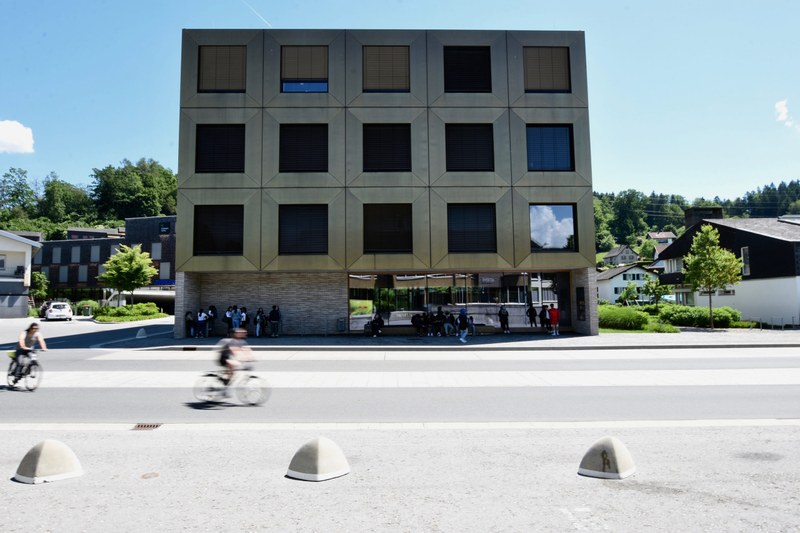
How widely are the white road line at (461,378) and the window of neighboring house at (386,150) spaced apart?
Answer: 50.2ft

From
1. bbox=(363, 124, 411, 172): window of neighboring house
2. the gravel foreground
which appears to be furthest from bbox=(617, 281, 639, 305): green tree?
the gravel foreground

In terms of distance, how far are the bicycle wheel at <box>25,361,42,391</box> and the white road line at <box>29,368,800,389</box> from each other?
283 millimetres

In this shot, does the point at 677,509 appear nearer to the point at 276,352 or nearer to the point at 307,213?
the point at 276,352

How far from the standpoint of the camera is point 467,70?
28.1 meters

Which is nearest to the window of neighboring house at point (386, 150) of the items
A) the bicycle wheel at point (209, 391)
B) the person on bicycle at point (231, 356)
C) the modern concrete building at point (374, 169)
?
the modern concrete building at point (374, 169)

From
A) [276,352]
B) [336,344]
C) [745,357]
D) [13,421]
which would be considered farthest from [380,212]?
[13,421]

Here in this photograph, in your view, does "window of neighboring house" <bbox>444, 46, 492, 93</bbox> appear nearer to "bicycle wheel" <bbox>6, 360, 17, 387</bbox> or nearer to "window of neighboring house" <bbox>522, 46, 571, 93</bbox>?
"window of neighboring house" <bbox>522, 46, 571, 93</bbox>

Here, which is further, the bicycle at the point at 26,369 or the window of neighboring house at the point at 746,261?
the window of neighboring house at the point at 746,261

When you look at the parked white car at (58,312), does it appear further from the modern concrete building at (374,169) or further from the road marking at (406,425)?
the road marking at (406,425)

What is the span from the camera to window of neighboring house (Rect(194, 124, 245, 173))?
27.1 meters

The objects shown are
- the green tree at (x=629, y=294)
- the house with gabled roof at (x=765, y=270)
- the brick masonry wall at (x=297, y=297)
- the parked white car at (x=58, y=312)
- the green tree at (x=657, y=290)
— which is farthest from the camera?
the green tree at (x=629, y=294)

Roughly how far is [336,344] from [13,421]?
1464 centimetres

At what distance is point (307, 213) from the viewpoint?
26891mm

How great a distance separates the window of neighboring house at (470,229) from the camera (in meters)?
27.2
